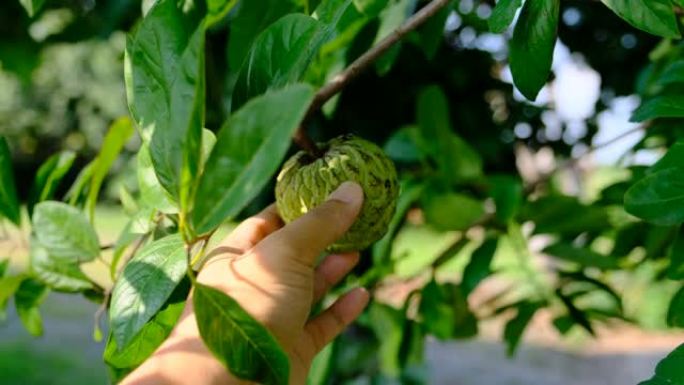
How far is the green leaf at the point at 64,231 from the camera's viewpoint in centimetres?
101

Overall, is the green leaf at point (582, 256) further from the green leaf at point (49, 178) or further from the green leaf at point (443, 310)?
the green leaf at point (49, 178)

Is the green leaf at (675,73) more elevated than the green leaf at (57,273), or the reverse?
the green leaf at (57,273)

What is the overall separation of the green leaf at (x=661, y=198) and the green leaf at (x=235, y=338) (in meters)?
0.38

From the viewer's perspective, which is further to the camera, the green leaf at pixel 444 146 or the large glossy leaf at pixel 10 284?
the green leaf at pixel 444 146

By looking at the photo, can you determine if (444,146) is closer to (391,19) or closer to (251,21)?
(391,19)

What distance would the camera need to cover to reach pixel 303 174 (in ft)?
2.79

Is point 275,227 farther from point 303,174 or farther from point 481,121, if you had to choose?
point 481,121

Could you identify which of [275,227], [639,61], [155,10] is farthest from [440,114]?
[639,61]

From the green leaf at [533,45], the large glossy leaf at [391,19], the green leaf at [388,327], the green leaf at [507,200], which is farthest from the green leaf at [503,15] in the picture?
the green leaf at [388,327]

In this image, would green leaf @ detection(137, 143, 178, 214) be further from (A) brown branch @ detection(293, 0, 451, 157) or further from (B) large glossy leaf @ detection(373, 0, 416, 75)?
(B) large glossy leaf @ detection(373, 0, 416, 75)

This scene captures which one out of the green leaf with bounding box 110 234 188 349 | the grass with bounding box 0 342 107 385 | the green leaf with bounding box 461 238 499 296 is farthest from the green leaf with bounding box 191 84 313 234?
the grass with bounding box 0 342 107 385

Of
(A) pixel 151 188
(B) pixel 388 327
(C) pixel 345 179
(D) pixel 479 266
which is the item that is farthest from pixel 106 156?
(B) pixel 388 327

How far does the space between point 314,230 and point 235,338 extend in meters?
0.20

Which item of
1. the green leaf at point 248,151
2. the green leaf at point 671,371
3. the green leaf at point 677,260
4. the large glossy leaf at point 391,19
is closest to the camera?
the green leaf at point 248,151
